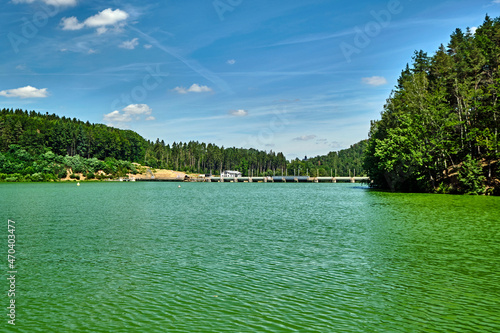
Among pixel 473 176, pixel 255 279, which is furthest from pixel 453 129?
pixel 255 279

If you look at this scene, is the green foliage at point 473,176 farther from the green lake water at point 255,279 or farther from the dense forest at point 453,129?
the green lake water at point 255,279

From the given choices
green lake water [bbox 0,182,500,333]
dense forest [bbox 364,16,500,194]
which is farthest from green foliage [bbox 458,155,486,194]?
green lake water [bbox 0,182,500,333]

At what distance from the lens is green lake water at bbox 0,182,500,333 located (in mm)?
14273

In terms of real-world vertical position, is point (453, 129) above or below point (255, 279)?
above

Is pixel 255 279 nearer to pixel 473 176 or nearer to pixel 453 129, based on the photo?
pixel 473 176

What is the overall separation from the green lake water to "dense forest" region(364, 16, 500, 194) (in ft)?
179

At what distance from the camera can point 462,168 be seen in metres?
88.8

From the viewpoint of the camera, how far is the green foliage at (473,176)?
272 feet

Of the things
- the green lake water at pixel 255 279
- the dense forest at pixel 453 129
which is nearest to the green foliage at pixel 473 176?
the dense forest at pixel 453 129

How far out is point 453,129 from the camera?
96688 millimetres

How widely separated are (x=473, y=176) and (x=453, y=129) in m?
18.3

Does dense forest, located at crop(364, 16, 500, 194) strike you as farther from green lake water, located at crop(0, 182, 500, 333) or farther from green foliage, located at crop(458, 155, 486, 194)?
green lake water, located at crop(0, 182, 500, 333)

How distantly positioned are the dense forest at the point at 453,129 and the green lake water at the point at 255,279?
54.6 meters

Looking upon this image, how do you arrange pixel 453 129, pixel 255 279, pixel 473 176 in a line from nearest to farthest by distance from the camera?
pixel 255 279, pixel 473 176, pixel 453 129
